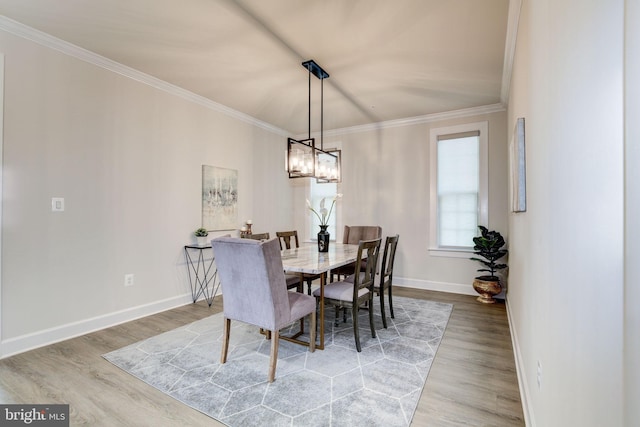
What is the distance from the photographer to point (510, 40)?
260 cm

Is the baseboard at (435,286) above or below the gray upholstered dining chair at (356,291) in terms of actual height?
below

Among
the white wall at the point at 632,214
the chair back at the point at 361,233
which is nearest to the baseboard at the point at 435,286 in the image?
the chair back at the point at 361,233

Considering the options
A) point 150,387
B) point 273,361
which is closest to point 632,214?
point 273,361

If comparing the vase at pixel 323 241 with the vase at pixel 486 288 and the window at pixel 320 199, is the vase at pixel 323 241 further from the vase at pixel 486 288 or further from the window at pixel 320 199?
the vase at pixel 486 288

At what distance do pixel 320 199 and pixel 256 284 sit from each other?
3.72 meters

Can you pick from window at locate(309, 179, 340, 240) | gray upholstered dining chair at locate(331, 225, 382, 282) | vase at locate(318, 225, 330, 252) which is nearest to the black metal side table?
vase at locate(318, 225, 330, 252)

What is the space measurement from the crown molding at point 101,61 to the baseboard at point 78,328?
260 cm

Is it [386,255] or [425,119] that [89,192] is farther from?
[425,119]

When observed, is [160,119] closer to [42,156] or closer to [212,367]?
[42,156]

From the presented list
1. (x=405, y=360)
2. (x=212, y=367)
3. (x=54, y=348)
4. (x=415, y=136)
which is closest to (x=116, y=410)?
(x=212, y=367)

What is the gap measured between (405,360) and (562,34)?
7.55 ft

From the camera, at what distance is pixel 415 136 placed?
4871mm

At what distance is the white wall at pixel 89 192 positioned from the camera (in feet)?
8.45

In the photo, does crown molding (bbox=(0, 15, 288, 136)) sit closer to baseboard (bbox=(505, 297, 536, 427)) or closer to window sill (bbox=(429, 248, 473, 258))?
window sill (bbox=(429, 248, 473, 258))
